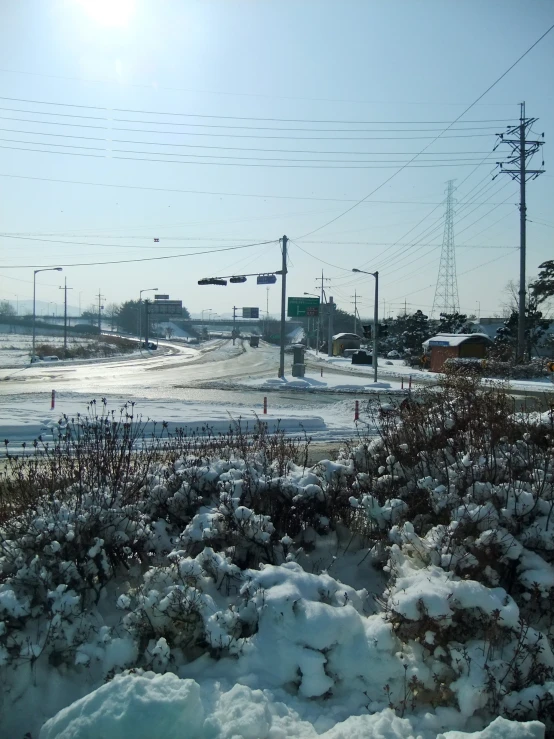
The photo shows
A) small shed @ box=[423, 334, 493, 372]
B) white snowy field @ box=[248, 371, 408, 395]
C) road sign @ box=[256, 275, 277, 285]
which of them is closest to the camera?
white snowy field @ box=[248, 371, 408, 395]

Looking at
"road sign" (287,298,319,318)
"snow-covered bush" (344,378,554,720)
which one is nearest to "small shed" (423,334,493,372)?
"road sign" (287,298,319,318)

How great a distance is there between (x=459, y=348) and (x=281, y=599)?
42400mm

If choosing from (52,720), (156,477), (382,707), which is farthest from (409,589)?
(156,477)

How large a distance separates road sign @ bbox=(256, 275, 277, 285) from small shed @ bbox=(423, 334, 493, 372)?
16.0 m

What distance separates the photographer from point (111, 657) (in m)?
3.64

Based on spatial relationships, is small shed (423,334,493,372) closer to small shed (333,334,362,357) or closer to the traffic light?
the traffic light

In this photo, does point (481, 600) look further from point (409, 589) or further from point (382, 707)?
point (382, 707)

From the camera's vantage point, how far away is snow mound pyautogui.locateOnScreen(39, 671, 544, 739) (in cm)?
304

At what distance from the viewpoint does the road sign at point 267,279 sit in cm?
3309

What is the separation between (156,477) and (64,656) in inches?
78.1

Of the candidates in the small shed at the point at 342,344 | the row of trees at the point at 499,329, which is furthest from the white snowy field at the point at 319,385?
the small shed at the point at 342,344

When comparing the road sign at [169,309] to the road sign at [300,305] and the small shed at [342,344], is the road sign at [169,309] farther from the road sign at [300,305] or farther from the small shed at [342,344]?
the road sign at [300,305]

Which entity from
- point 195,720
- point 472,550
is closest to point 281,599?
point 195,720

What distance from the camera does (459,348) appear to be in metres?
44.0
